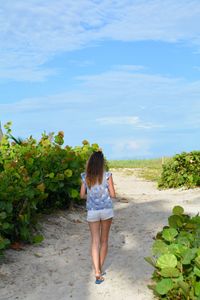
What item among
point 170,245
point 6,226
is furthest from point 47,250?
point 170,245

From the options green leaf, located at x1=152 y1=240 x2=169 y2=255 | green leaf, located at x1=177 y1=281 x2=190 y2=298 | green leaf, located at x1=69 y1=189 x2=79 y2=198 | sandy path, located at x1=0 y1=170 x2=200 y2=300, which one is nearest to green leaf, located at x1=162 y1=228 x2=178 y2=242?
green leaf, located at x1=152 y1=240 x2=169 y2=255

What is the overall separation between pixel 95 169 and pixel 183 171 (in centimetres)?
830

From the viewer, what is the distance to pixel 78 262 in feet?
22.4

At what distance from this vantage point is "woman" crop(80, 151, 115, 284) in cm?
608

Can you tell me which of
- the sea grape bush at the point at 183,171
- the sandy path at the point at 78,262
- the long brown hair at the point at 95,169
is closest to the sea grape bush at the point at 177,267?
the sandy path at the point at 78,262

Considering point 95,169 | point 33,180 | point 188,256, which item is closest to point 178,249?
point 188,256

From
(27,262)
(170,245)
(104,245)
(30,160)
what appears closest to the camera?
(170,245)

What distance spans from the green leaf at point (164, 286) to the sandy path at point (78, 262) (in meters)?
0.53

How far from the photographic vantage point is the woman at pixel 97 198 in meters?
6.08

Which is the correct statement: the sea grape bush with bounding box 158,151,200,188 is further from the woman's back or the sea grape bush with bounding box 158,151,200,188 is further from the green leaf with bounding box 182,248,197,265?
the green leaf with bounding box 182,248,197,265

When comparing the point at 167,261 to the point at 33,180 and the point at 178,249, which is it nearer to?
the point at 178,249

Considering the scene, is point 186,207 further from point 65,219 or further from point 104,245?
point 104,245

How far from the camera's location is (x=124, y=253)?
7125 mm

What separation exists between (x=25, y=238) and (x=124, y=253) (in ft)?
4.77
